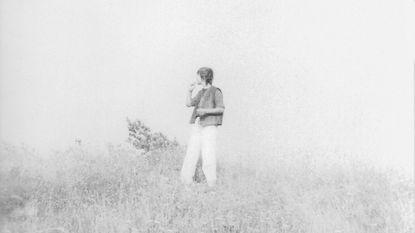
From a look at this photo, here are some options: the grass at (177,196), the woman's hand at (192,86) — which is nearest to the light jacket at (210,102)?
the woman's hand at (192,86)

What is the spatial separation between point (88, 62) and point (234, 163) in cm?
173

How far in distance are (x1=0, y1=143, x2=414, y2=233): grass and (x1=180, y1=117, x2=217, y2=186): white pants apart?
119mm

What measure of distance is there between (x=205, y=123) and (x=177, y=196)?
0.81 meters

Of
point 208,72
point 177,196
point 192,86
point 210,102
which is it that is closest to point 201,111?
point 210,102

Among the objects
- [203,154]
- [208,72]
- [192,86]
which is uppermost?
[208,72]

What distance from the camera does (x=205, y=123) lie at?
5.02 metres

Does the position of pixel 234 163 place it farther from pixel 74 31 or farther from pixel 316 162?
pixel 74 31

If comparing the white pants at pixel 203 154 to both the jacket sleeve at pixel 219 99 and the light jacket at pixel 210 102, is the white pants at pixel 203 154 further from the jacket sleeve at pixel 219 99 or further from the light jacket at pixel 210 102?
the jacket sleeve at pixel 219 99

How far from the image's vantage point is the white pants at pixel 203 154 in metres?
4.99

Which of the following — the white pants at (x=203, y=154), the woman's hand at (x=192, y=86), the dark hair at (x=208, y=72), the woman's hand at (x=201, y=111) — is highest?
the dark hair at (x=208, y=72)

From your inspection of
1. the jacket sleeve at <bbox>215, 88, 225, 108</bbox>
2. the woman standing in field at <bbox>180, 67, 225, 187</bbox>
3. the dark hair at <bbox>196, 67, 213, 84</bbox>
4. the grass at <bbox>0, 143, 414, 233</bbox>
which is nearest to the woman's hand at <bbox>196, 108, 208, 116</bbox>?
the woman standing in field at <bbox>180, 67, 225, 187</bbox>

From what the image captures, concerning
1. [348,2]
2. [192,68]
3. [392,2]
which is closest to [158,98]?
[192,68]

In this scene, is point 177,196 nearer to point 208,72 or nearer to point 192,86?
point 192,86

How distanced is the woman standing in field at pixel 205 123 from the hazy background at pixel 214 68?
0.10 meters
